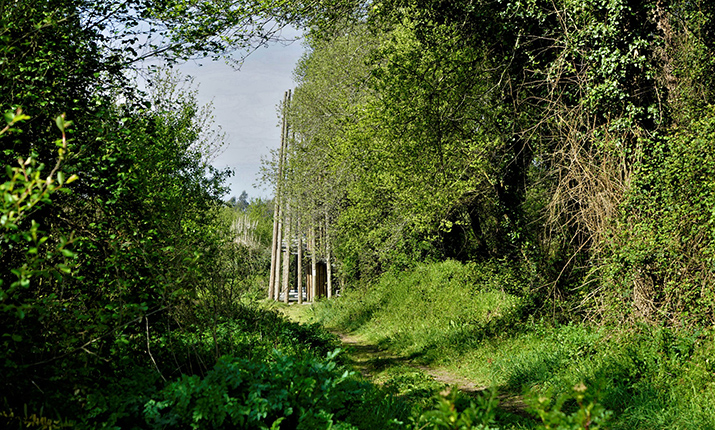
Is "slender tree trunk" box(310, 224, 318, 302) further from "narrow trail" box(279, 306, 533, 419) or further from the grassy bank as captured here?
"narrow trail" box(279, 306, 533, 419)

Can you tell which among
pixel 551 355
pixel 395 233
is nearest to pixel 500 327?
pixel 551 355

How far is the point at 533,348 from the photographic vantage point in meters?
8.68

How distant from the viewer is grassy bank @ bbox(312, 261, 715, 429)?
18.6 feet

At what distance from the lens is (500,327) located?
10.3 metres

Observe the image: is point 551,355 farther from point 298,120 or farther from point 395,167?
point 298,120

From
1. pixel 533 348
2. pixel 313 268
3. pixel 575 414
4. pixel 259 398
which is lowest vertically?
pixel 533 348

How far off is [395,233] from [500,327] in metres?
7.26

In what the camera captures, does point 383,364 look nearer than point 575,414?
No

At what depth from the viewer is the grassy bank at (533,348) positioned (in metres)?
5.67

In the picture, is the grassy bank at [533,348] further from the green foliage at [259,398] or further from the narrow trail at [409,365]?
the green foliage at [259,398]

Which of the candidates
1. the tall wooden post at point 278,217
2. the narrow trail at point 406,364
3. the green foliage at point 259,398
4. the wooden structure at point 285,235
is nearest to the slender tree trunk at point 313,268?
the wooden structure at point 285,235

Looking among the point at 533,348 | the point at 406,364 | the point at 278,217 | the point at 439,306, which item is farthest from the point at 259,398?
the point at 278,217

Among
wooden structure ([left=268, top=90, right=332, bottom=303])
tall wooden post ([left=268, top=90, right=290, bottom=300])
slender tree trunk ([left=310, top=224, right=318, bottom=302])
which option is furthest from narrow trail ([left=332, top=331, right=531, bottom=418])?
tall wooden post ([left=268, top=90, right=290, bottom=300])

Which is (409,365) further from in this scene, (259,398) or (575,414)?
(575,414)
